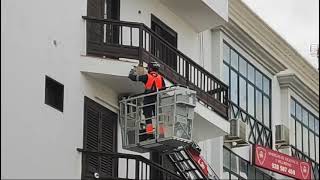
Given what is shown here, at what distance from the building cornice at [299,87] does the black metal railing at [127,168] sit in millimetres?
13551

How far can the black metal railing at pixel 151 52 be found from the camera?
23.3 meters

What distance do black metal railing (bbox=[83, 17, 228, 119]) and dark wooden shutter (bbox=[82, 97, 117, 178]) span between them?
1316 mm

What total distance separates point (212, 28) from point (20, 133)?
1158cm

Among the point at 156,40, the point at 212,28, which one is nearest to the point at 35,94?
the point at 156,40

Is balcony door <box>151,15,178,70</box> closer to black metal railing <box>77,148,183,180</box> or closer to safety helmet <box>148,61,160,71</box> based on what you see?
safety helmet <box>148,61,160,71</box>

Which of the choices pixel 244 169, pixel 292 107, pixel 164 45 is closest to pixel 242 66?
pixel 244 169

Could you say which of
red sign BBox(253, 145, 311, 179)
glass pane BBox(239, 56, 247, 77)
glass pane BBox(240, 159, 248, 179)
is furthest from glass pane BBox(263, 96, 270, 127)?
glass pane BBox(240, 159, 248, 179)

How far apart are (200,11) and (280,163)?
8877 millimetres

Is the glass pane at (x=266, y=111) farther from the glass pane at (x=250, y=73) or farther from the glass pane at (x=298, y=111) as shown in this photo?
the glass pane at (x=298, y=111)

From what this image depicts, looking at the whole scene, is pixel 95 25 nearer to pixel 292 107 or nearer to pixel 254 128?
pixel 254 128

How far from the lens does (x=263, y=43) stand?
3569cm

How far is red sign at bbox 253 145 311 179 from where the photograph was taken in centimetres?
3378

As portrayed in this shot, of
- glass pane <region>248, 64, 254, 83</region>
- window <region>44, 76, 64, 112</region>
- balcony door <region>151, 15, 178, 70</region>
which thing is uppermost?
glass pane <region>248, 64, 254, 83</region>

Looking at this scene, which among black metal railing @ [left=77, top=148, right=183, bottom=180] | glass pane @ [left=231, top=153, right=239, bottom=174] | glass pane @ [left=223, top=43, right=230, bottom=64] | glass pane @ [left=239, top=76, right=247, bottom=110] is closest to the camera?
black metal railing @ [left=77, top=148, right=183, bottom=180]
